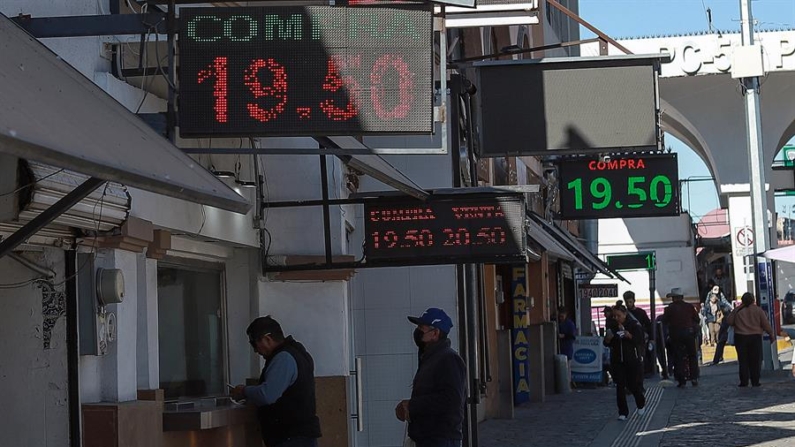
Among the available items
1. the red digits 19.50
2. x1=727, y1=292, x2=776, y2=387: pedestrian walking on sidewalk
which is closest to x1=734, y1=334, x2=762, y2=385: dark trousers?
x1=727, y1=292, x2=776, y2=387: pedestrian walking on sidewalk

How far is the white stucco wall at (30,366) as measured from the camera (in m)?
7.08

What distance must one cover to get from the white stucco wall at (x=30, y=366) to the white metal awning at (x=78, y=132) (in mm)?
1584

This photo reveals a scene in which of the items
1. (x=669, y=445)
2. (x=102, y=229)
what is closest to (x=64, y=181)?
(x=102, y=229)

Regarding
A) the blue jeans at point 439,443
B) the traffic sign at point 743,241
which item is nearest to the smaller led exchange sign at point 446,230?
the blue jeans at point 439,443

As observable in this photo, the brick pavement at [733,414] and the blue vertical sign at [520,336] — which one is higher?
the blue vertical sign at [520,336]

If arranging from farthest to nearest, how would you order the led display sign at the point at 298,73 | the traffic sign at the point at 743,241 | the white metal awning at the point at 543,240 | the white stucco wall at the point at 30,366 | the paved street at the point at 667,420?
the traffic sign at the point at 743,241
the white metal awning at the point at 543,240
the paved street at the point at 667,420
the white stucco wall at the point at 30,366
the led display sign at the point at 298,73

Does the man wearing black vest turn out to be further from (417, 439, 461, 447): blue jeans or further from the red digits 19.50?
the red digits 19.50

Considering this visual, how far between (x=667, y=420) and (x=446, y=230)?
7687mm

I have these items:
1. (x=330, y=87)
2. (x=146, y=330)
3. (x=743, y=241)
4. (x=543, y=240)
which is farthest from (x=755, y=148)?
(x=330, y=87)

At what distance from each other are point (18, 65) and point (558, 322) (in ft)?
71.9

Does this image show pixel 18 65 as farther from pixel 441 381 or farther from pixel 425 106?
pixel 441 381

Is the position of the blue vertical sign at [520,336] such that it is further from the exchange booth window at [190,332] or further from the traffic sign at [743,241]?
the exchange booth window at [190,332]

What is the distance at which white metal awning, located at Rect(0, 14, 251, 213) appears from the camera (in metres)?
4.11

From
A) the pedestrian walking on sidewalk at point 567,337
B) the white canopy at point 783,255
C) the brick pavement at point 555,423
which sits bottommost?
the brick pavement at point 555,423
